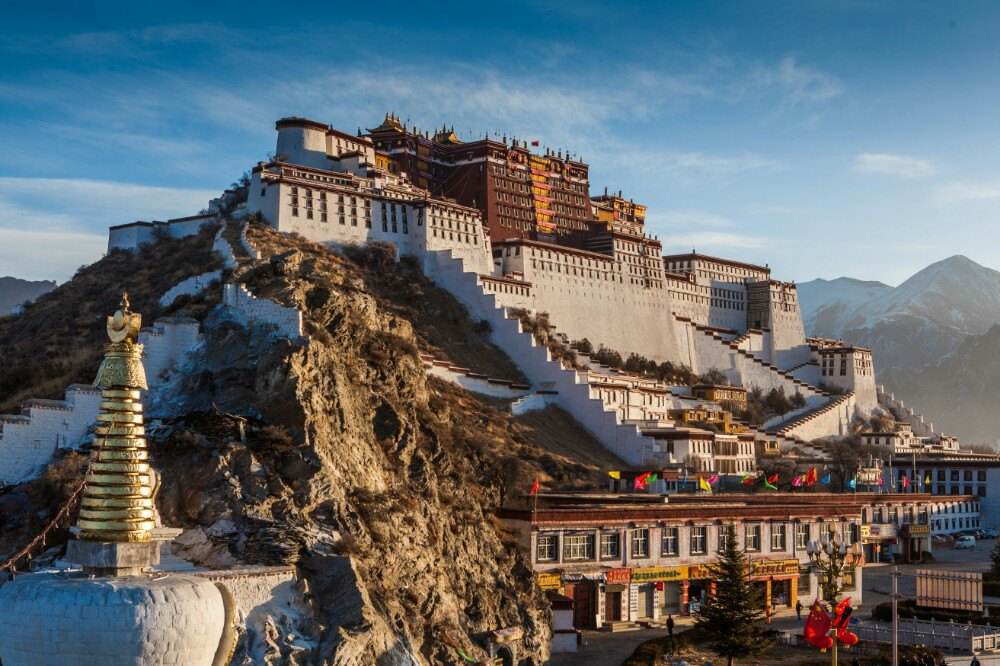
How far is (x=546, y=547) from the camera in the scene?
47.6 meters

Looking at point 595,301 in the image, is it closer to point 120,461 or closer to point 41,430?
point 41,430

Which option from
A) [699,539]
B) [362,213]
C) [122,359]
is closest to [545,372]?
[362,213]

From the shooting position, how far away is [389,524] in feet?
128

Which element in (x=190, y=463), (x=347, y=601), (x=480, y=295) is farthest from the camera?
(x=480, y=295)

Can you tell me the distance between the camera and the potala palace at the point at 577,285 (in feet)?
248

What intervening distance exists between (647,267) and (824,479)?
1290 inches

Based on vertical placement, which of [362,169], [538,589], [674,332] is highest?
[362,169]

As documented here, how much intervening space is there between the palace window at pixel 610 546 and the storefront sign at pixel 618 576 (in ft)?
1.92

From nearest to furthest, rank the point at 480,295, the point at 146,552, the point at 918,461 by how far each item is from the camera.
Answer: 1. the point at 146,552
2. the point at 480,295
3. the point at 918,461

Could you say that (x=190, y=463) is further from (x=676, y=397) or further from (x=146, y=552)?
(x=676, y=397)

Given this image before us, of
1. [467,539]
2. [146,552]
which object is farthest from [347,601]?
[146,552]

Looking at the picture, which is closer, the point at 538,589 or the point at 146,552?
the point at 146,552

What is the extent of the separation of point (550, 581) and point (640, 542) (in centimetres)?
551

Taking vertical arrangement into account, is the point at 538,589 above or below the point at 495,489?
below
